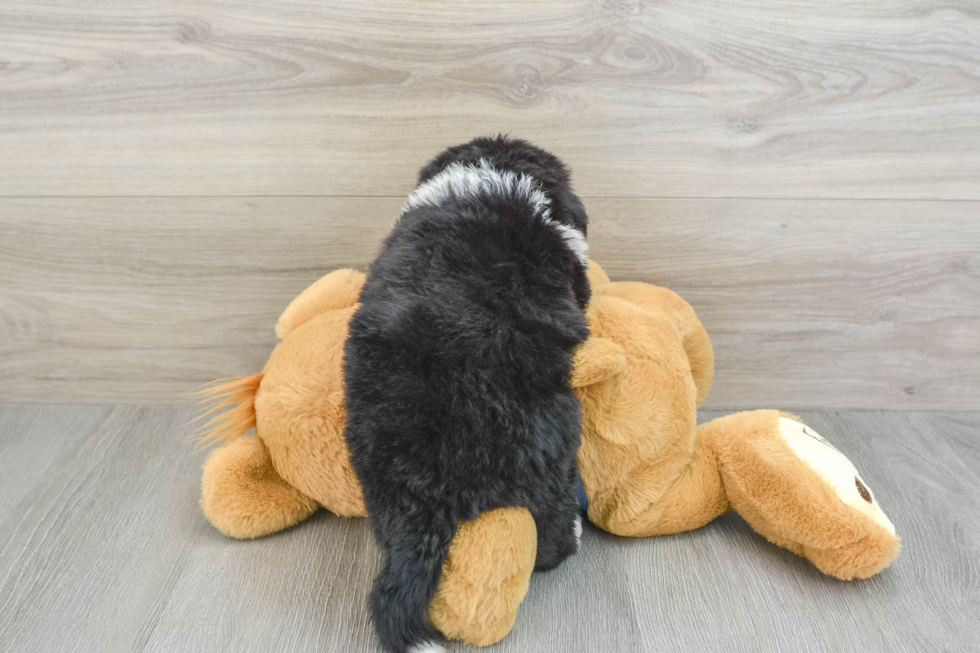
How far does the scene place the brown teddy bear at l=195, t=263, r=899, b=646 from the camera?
0.61 m

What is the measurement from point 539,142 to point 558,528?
488mm

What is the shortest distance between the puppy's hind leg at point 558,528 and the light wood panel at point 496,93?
0.43m

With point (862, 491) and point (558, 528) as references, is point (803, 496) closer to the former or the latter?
point (862, 491)

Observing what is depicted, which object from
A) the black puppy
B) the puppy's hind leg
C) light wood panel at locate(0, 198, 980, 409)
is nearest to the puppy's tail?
the black puppy

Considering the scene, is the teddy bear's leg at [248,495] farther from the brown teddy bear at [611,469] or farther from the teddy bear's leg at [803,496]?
the teddy bear's leg at [803,496]

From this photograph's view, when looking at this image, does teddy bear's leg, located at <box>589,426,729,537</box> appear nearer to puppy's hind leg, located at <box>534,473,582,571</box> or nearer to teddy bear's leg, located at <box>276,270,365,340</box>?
puppy's hind leg, located at <box>534,473,582,571</box>

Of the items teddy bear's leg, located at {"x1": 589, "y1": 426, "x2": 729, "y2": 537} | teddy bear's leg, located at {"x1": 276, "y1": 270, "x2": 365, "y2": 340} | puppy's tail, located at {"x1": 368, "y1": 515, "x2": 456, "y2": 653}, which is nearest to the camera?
puppy's tail, located at {"x1": 368, "y1": 515, "x2": 456, "y2": 653}

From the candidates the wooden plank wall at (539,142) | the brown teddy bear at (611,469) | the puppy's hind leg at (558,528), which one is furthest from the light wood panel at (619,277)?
the puppy's hind leg at (558,528)

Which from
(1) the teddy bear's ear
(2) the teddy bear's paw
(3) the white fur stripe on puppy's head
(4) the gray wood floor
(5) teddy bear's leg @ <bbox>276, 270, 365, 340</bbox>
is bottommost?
(4) the gray wood floor

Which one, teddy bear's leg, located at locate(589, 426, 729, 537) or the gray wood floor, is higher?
teddy bear's leg, located at locate(589, 426, 729, 537)

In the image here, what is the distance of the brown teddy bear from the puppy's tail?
0.05 ft

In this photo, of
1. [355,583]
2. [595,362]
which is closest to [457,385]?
[595,362]

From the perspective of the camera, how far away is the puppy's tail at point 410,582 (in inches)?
23.0

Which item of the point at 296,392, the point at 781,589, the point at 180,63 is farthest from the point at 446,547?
the point at 180,63
